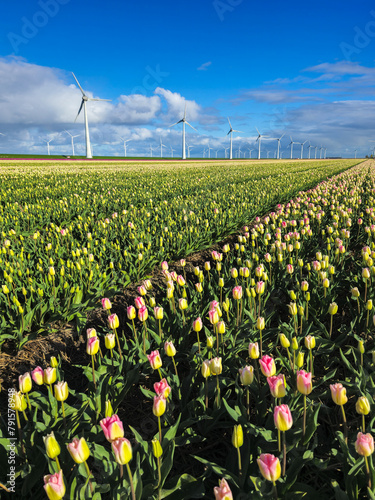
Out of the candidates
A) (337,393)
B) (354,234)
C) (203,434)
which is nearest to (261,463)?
(337,393)

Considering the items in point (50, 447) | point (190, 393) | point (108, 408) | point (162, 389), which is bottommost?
point (190, 393)

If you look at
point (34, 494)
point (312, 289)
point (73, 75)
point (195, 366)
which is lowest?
point (34, 494)

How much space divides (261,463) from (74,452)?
0.74 meters

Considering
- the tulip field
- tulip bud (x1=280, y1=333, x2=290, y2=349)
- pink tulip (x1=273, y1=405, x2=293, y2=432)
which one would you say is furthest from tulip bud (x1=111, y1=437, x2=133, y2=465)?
tulip bud (x1=280, y1=333, x2=290, y2=349)

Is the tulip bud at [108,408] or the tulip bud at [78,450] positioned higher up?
the tulip bud at [78,450]

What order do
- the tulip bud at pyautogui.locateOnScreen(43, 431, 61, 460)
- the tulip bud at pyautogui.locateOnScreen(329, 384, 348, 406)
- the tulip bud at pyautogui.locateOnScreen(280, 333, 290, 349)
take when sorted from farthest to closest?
the tulip bud at pyautogui.locateOnScreen(280, 333, 290, 349) < the tulip bud at pyautogui.locateOnScreen(329, 384, 348, 406) < the tulip bud at pyautogui.locateOnScreen(43, 431, 61, 460)

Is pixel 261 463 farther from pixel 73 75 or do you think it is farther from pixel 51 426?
pixel 73 75

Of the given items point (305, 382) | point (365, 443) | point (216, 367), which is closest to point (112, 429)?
point (216, 367)

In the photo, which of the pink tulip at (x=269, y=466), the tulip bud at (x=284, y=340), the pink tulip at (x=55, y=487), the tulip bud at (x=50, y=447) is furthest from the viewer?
the tulip bud at (x=284, y=340)

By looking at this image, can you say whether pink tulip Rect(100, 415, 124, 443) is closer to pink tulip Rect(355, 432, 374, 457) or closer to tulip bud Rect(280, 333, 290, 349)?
pink tulip Rect(355, 432, 374, 457)

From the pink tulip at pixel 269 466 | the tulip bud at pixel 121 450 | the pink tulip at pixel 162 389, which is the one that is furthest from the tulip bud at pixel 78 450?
the pink tulip at pixel 269 466

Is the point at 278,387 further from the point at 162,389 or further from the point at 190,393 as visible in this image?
the point at 190,393

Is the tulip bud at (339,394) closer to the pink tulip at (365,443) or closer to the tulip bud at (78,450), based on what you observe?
the pink tulip at (365,443)

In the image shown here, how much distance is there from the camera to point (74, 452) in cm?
125
